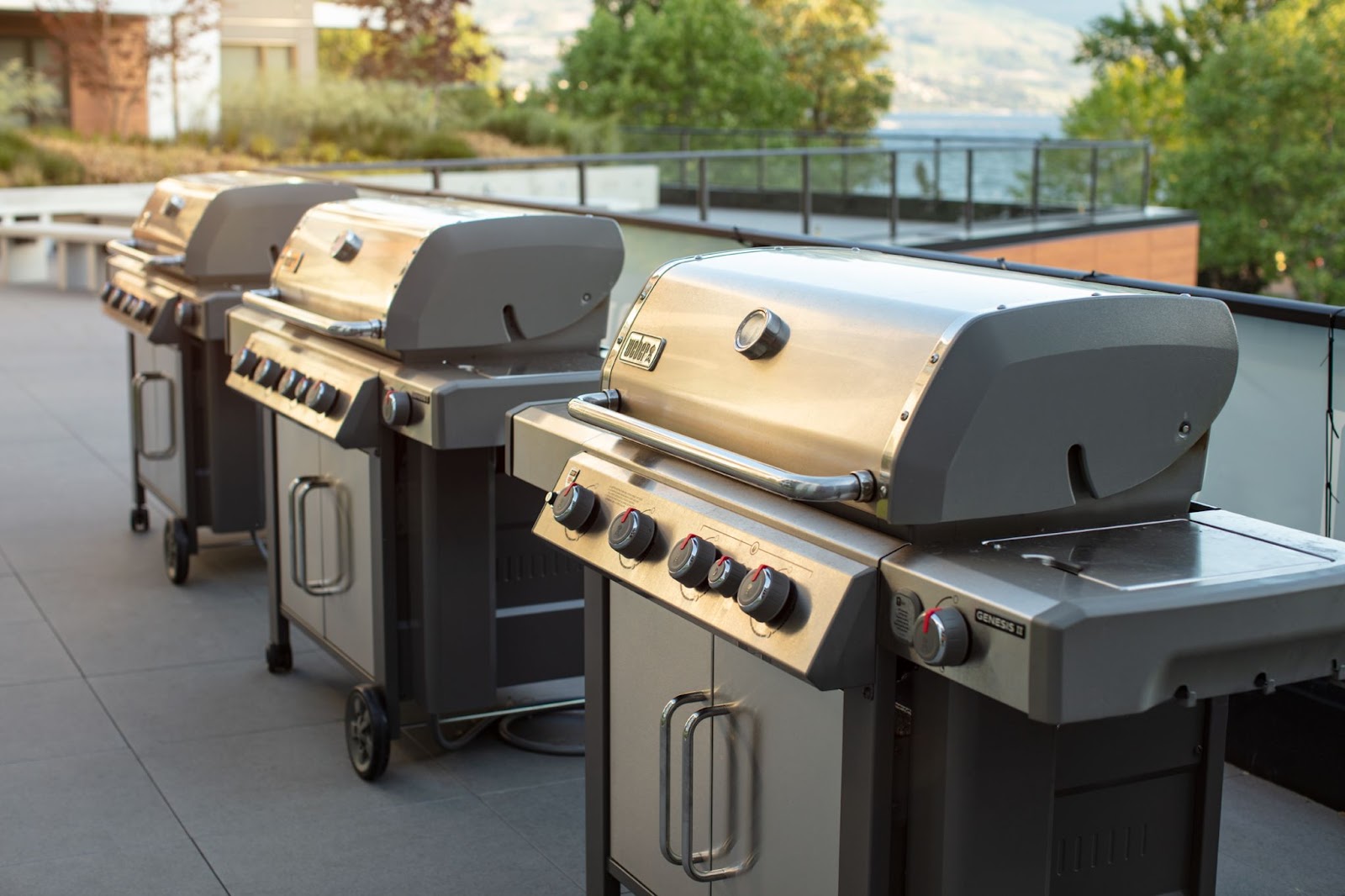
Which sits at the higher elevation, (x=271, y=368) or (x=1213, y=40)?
(x=1213, y=40)

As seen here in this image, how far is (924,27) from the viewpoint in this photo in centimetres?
13675

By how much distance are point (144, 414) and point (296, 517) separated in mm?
1811

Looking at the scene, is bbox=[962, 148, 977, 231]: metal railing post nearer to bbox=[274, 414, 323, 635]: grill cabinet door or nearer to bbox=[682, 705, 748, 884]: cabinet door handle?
bbox=[274, 414, 323, 635]: grill cabinet door

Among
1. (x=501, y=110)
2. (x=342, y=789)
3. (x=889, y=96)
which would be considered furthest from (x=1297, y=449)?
(x=889, y=96)

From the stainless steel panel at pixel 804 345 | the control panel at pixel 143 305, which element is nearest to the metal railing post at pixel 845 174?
the control panel at pixel 143 305

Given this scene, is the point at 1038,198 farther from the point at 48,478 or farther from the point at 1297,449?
the point at 1297,449

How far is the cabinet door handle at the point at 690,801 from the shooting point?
225 centimetres

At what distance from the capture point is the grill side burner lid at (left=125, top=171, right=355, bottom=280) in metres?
4.86

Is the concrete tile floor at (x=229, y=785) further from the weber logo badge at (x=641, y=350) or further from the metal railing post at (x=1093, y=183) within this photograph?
the metal railing post at (x=1093, y=183)

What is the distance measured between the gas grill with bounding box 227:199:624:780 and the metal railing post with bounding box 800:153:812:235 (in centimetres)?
886

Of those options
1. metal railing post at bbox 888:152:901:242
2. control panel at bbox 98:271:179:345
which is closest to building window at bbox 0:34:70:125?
metal railing post at bbox 888:152:901:242

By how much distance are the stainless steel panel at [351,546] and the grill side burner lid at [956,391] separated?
1.45 metres

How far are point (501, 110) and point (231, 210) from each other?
→ 17.0 meters

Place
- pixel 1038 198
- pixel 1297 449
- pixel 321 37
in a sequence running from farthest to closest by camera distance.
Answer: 1. pixel 321 37
2. pixel 1038 198
3. pixel 1297 449
